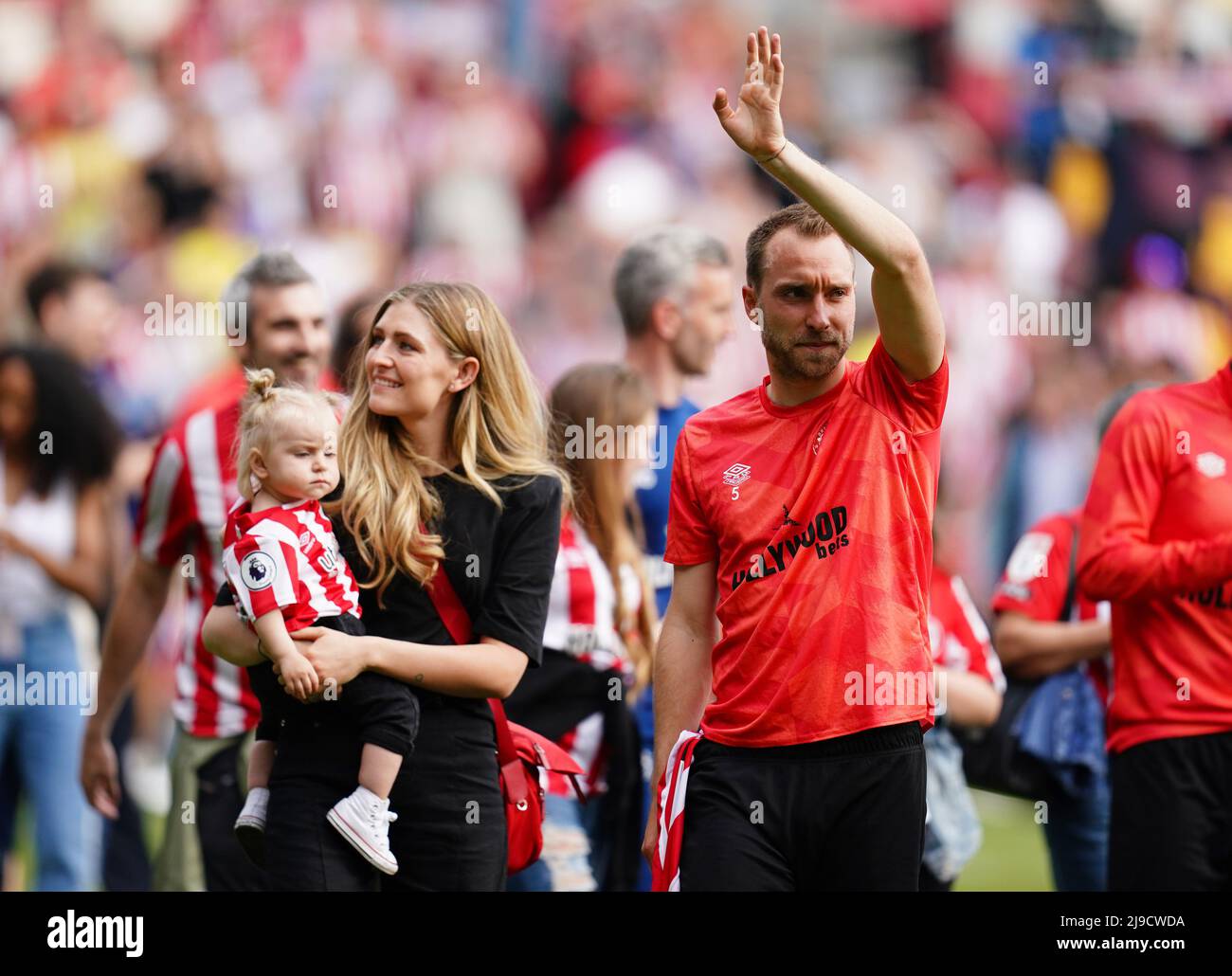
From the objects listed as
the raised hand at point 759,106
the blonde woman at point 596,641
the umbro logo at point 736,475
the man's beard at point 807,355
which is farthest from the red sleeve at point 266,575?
the blonde woman at point 596,641

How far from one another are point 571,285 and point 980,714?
23.5 ft

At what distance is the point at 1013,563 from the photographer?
6461 millimetres

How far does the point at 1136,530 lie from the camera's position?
5480 millimetres

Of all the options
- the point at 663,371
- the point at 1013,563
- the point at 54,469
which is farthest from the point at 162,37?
the point at 1013,563

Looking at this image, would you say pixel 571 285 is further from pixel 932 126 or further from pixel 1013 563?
pixel 1013 563

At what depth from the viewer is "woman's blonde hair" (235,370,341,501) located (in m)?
4.35

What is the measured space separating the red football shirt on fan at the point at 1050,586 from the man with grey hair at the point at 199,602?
2410mm

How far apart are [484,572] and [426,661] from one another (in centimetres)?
29

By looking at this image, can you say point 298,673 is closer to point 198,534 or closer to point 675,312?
A: point 198,534

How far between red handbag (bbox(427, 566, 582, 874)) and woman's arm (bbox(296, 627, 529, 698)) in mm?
87

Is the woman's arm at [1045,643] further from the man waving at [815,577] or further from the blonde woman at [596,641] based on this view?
the man waving at [815,577]

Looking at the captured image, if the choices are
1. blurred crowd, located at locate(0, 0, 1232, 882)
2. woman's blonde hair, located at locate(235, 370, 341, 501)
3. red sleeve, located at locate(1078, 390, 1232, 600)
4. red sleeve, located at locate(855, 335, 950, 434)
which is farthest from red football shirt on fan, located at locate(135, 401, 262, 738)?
blurred crowd, located at locate(0, 0, 1232, 882)

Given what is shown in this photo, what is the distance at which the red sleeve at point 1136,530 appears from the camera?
5.33 m

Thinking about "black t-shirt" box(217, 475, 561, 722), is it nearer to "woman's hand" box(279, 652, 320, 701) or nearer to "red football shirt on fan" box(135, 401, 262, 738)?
"woman's hand" box(279, 652, 320, 701)
